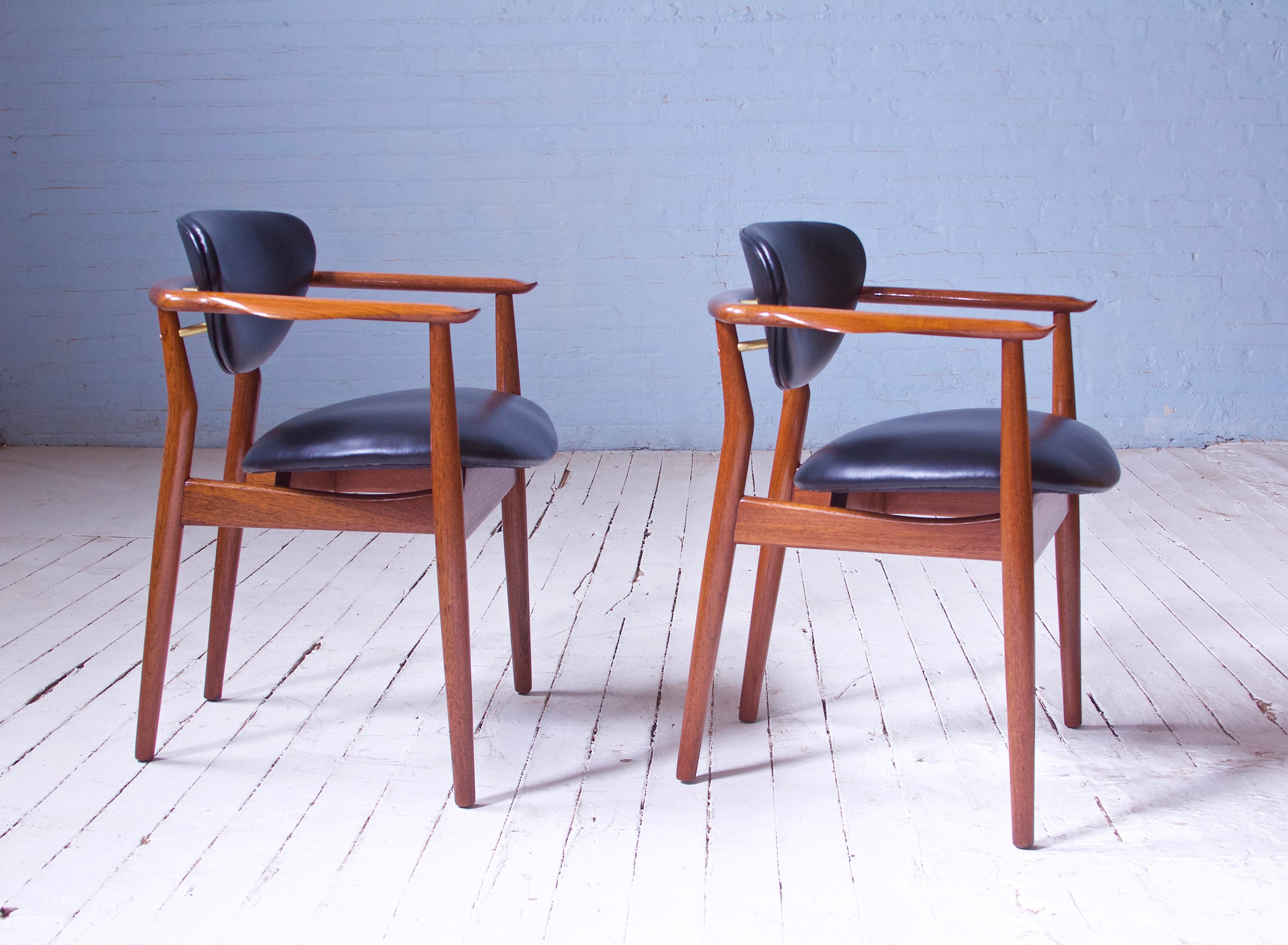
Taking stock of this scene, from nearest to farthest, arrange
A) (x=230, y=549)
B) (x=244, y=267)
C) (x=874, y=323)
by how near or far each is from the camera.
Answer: (x=874, y=323) < (x=244, y=267) < (x=230, y=549)

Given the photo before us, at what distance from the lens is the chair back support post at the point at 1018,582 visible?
4.23 ft

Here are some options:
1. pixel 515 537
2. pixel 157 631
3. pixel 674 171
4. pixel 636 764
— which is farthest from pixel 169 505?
pixel 674 171

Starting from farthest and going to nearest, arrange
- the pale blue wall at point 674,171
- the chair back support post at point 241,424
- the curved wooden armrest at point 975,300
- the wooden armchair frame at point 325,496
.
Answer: the pale blue wall at point 674,171
the chair back support post at point 241,424
the curved wooden armrest at point 975,300
the wooden armchair frame at point 325,496

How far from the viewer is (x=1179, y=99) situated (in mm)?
3678

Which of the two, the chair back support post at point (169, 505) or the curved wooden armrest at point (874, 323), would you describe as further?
the chair back support post at point (169, 505)

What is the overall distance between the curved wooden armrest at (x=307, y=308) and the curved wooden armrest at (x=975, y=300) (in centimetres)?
70

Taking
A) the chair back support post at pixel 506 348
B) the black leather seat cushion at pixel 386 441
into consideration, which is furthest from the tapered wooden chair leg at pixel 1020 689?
the chair back support post at pixel 506 348

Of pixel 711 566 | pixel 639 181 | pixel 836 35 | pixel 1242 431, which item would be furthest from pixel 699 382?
pixel 711 566

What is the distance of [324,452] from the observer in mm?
1462

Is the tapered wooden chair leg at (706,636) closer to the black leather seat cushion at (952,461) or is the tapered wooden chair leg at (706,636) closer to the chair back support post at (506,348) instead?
the black leather seat cushion at (952,461)

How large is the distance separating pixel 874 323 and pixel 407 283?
0.92 m

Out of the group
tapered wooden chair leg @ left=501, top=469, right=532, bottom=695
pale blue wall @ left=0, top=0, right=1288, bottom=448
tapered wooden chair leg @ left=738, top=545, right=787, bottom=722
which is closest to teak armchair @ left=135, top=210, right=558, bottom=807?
tapered wooden chair leg @ left=501, top=469, right=532, bottom=695

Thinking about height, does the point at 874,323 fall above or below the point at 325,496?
above

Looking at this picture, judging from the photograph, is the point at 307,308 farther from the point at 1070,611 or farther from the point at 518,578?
the point at 1070,611
